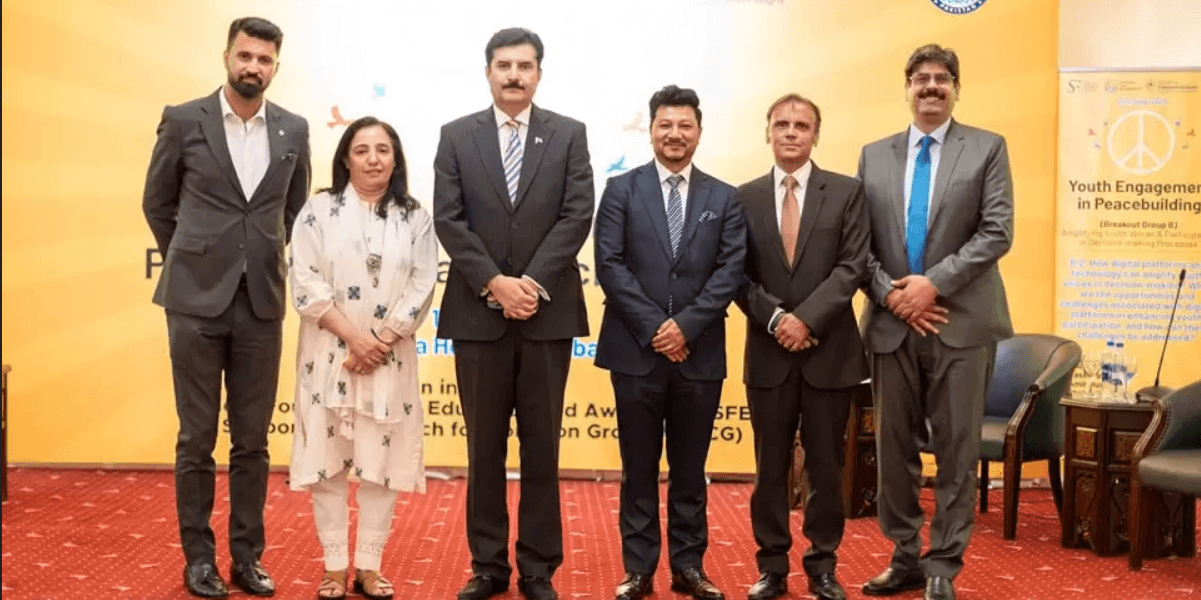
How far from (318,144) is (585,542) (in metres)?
2.75

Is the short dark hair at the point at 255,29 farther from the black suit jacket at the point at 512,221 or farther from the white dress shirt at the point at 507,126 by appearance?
the white dress shirt at the point at 507,126

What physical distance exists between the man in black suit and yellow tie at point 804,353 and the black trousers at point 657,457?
0.61 ft

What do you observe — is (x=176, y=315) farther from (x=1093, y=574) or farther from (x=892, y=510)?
(x=1093, y=574)

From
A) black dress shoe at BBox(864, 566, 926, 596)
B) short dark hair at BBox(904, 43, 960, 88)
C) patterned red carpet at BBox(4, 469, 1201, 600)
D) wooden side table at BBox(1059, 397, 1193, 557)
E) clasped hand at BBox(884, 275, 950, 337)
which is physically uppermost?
short dark hair at BBox(904, 43, 960, 88)

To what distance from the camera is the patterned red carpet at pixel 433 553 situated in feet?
14.8

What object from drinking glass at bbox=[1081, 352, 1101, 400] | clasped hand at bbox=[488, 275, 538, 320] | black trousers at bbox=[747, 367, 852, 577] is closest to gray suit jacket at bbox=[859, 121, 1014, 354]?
black trousers at bbox=[747, 367, 852, 577]

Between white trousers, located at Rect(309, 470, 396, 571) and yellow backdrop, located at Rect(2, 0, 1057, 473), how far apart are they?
270cm

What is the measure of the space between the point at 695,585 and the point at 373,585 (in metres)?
1.03

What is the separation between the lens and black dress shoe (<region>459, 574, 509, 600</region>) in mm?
4230

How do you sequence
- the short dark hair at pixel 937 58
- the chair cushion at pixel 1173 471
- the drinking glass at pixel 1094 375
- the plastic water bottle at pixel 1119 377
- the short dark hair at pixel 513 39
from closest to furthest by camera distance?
1. the short dark hair at pixel 513 39
2. the short dark hair at pixel 937 58
3. the chair cushion at pixel 1173 471
4. the plastic water bottle at pixel 1119 377
5. the drinking glass at pixel 1094 375

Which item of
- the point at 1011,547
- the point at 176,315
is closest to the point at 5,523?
the point at 176,315

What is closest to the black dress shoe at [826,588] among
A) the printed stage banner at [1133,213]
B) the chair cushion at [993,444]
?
the chair cushion at [993,444]

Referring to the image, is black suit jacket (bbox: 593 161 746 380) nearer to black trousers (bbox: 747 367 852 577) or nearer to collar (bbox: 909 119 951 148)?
black trousers (bbox: 747 367 852 577)

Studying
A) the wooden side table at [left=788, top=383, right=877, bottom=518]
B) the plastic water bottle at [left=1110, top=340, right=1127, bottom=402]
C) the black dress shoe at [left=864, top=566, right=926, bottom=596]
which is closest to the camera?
the black dress shoe at [left=864, top=566, right=926, bottom=596]
